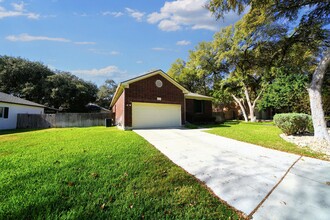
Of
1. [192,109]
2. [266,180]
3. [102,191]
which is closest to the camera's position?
[102,191]

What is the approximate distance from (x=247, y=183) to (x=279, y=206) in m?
0.71

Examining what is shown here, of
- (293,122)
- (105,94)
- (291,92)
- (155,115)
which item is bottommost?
(293,122)

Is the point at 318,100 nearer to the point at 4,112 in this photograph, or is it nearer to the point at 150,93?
the point at 150,93

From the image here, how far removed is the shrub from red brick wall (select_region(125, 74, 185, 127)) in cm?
759

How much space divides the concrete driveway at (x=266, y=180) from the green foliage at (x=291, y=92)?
35.1 feet

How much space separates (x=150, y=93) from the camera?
12.4 metres

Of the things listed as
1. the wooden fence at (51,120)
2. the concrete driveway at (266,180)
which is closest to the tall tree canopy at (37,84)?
the wooden fence at (51,120)

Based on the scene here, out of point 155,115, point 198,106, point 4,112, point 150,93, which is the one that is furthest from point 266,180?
point 4,112

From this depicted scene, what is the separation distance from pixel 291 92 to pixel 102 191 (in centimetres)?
1595

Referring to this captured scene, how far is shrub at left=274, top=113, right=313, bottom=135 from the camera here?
7.38 meters

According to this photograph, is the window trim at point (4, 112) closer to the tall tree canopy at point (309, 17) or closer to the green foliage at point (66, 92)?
the green foliage at point (66, 92)

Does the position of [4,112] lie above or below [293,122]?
above

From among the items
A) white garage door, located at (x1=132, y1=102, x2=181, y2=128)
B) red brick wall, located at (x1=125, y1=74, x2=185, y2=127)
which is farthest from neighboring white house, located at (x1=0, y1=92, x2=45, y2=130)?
Answer: white garage door, located at (x1=132, y1=102, x2=181, y2=128)

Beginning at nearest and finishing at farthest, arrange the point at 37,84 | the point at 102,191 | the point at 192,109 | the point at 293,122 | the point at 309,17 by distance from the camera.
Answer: the point at 102,191
the point at 293,122
the point at 309,17
the point at 192,109
the point at 37,84
